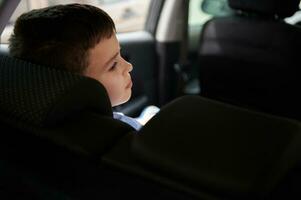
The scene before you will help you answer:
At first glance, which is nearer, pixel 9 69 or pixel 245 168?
pixel 245 168

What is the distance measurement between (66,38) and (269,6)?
155cm

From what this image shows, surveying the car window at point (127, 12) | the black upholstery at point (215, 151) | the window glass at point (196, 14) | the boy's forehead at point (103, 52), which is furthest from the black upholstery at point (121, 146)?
the window glass at point (196, 14)

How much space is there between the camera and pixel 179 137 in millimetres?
683

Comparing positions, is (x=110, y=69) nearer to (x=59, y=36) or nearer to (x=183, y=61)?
(x=59, y=36)

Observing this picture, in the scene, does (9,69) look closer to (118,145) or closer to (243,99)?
(118,145)

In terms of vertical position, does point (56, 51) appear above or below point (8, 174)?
above

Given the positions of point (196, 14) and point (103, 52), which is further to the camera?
point (196, 14)

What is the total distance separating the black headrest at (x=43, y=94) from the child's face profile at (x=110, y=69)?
0.16 meters

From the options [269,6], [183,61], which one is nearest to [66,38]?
[269,6]

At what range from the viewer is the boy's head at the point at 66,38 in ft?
3.21

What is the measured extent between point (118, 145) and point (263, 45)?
1.83m

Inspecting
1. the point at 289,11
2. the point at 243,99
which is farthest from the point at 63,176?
the point at 243,99

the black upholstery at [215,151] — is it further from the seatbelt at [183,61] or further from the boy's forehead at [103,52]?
the seatbelt at [183,61]

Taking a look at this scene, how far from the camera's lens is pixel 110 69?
114 cm
